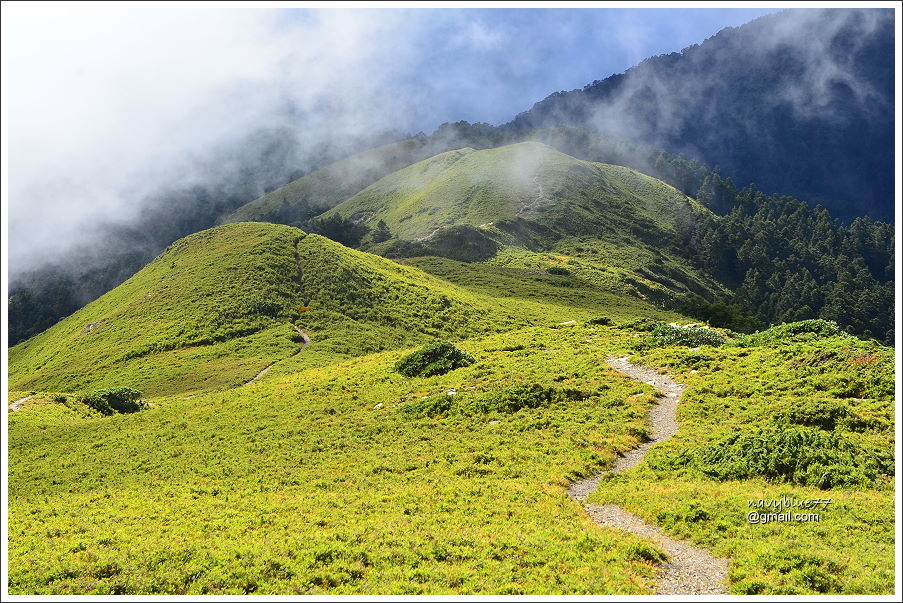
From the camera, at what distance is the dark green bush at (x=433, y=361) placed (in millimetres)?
39344

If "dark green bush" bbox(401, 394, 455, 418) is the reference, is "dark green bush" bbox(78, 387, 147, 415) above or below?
above

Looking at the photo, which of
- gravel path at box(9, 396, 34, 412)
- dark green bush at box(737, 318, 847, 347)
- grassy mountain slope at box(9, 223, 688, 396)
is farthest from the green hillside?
grassy mountain slope at box(9, 223, 688, 396)

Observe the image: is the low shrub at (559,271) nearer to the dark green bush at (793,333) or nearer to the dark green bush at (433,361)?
the dark green bush at (793,333)

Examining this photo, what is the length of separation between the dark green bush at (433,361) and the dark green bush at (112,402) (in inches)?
790

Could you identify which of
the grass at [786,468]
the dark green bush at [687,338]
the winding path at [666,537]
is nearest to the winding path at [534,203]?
the dark green bush at [687,338]

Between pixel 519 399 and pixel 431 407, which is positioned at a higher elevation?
pixel 431 407

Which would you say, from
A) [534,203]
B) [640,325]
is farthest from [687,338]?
[534,203]

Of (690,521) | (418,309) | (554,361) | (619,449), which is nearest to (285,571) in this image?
(690,521)

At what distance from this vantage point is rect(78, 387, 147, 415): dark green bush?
4384 cm

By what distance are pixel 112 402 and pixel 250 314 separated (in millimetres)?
30450

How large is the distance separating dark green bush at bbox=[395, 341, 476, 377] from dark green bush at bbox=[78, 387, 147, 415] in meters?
20.1

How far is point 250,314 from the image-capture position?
74312mm

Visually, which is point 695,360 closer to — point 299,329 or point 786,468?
point 786,468

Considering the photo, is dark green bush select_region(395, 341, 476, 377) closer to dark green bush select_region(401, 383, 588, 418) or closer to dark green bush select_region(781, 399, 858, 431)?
dark green bush select_region(401, 383, 588, 418)
